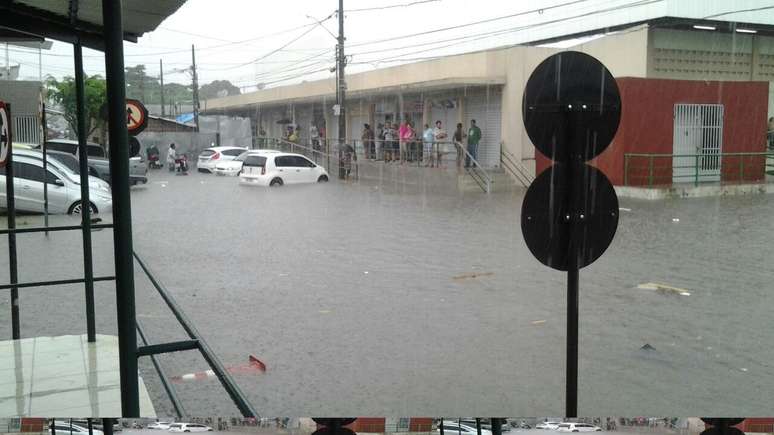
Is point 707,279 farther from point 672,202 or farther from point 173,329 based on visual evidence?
point 173,329

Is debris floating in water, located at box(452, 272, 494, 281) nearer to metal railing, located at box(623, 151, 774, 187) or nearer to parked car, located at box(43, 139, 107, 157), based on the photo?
metal railing, located at box(623, 151, 774, 187)

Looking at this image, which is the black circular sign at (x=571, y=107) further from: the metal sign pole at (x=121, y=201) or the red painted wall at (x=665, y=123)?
the metal sign pole at (x=121, y=201)

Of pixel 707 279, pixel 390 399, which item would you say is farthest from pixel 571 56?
pixel 390 399

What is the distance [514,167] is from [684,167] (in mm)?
464

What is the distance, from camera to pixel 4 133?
2.42 metres

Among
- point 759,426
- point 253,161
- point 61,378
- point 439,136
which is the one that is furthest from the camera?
point 61,378

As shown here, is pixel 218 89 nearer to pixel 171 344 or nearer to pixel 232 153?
pixel 232 153

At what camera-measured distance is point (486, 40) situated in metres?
2.12

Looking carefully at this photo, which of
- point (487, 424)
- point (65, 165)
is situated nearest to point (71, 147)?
point (65, 165)

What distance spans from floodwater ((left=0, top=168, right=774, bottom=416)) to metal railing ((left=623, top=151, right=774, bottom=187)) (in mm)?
64

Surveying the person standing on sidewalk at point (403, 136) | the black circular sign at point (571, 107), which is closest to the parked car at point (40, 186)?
the person standing on sidewalk at point (403, 136)

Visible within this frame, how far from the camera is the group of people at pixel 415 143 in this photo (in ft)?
6.78

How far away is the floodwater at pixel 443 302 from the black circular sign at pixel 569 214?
0.22 feet

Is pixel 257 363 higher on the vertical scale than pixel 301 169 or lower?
lower
